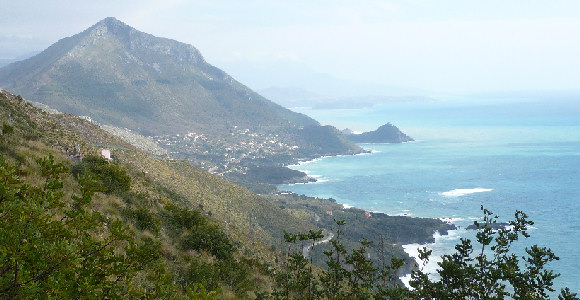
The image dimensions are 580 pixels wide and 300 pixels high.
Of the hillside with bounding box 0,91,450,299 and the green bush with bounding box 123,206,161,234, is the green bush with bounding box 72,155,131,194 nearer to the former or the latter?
the hillside with bounding box 0,91,450,299

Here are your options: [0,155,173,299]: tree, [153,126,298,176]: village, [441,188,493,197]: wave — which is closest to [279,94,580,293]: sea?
[441,188,493,197]: wave

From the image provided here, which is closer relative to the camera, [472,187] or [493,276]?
[493,276]

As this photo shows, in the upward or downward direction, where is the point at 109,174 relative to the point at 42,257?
downward

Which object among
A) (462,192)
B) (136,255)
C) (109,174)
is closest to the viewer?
(136,255)

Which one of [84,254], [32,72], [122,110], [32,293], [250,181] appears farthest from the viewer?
[32,72]

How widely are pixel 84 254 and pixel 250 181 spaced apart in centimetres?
14099

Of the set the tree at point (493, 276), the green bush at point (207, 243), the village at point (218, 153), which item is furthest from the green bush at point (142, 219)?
the village at point (218, 153)

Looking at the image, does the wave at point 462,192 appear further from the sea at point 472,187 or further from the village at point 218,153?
the village at point 218,153

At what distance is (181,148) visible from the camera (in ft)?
543

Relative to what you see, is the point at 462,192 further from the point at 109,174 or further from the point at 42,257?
the point at 42,257

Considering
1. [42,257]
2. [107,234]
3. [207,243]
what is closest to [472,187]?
[207,243]

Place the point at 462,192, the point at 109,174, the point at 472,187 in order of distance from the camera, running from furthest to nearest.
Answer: the point at 472,187 < the point at 462,192 < the point at 109,174

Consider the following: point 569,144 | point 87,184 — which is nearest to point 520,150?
point 569,144

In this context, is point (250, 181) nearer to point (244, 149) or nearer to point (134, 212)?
point (244, 149)
